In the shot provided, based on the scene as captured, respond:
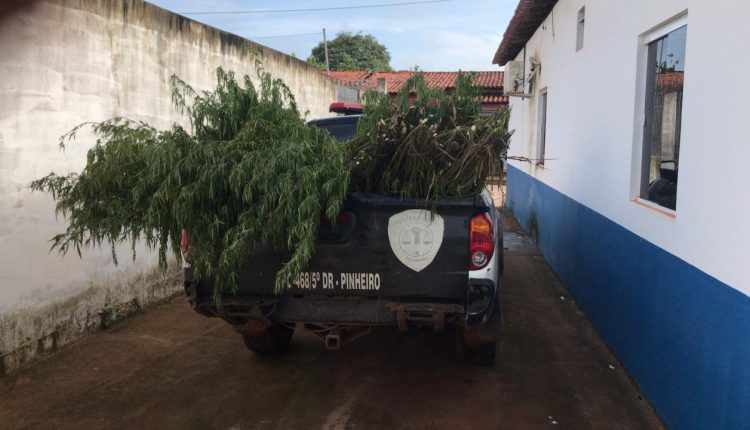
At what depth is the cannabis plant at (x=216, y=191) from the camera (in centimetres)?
307

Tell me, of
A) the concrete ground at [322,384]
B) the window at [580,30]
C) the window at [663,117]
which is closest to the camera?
the concrete ground at [322,384]

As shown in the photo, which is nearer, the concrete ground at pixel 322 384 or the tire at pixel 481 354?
the concrete ground at pixel 322 384

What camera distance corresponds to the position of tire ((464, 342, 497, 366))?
4352 mm

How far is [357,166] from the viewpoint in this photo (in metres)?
3.72

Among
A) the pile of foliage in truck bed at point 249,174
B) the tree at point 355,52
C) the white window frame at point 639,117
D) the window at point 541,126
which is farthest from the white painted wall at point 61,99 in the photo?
the tree at point 355,52

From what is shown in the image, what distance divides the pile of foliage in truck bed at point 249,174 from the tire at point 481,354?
4.59 ft

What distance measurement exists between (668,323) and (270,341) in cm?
275

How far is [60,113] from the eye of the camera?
4727mm

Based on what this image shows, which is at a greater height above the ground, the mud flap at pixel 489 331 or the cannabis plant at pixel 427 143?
the cannabis plant at pixel 427 143

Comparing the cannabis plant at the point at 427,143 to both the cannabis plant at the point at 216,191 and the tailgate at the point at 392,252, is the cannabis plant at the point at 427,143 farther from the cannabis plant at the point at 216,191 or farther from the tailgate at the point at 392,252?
the cannabis plant at the point at 216,191

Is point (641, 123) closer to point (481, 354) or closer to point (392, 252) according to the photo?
point (481, 354)

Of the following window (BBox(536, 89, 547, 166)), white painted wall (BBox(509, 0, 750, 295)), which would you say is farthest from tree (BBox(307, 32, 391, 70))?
white painted wall (BBox(509, 0, 750, 295))

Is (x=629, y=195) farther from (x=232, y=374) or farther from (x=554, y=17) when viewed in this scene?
(x=554, y=17)

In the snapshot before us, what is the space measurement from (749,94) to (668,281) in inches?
50.8
